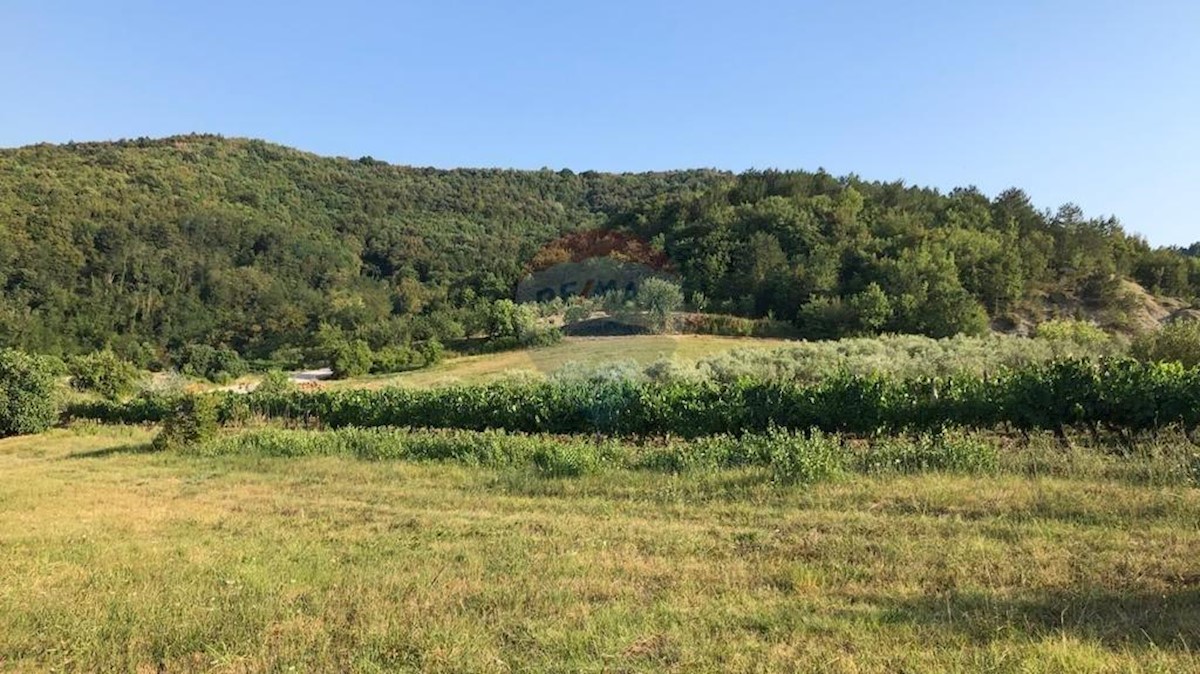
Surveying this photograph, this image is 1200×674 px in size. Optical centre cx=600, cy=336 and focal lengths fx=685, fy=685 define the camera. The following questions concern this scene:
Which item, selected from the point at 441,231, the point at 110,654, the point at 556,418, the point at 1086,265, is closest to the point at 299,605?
the point at 110,654

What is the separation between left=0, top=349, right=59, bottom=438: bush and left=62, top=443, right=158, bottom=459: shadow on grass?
1129cm

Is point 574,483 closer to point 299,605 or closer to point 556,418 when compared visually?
point 299,605

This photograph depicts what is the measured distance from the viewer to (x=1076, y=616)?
4180 millimetres

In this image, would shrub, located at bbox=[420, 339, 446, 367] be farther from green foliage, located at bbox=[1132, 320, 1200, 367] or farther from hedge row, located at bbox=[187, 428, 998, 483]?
green foliage, located at bbox=[1132, 320, 1200, 367]

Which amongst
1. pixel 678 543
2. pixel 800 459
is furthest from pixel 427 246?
pixel 678 543

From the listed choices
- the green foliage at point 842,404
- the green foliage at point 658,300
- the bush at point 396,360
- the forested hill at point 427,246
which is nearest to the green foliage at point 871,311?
the forested hill at point 427,246

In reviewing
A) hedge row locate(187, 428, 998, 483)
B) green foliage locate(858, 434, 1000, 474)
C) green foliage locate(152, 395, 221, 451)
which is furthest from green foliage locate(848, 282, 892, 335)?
green foliage locate(152, 395, 221, 451)

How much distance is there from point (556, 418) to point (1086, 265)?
193 ft

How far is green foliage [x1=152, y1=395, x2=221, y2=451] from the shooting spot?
18.2 metres

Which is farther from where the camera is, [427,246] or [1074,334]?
[427,246]

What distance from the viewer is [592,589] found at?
520 centimetres

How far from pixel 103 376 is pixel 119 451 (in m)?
32.3

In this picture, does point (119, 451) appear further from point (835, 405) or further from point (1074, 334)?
point (1074, 334)

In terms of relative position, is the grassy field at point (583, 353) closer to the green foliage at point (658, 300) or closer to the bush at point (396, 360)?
the green foliage at point (658, 300)
